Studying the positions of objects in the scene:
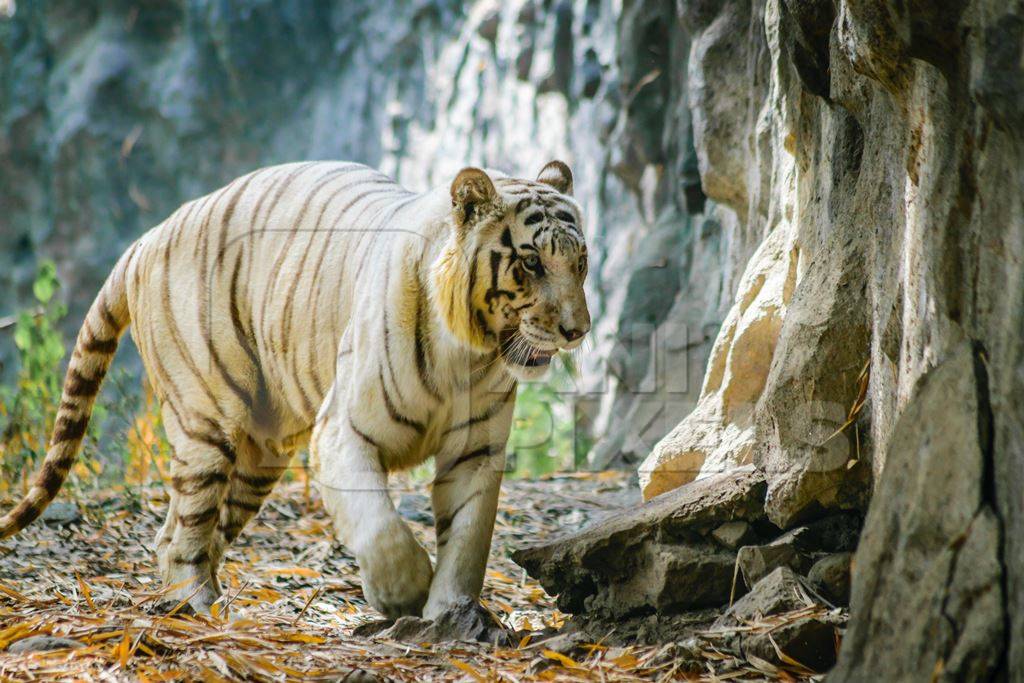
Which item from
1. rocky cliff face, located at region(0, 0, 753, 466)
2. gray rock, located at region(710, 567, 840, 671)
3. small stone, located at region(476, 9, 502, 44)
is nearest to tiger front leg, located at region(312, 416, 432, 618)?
gray rock, located at region(710, 567, 840, 671)

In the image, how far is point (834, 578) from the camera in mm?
2785

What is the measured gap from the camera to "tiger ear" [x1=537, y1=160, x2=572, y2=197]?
4012 mm

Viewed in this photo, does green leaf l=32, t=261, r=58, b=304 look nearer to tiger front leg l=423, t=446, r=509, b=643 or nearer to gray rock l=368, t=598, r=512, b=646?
tiger front leg l=423, t=446, r=509, b=643

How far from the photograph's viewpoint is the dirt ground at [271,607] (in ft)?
8.66

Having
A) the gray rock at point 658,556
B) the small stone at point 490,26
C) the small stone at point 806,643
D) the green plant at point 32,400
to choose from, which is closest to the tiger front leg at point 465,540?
the gray rock at point 658,556

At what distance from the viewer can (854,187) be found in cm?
320

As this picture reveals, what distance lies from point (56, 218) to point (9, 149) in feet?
3.11

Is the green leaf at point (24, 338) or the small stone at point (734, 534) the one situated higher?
the green leaf at point (24, 338)

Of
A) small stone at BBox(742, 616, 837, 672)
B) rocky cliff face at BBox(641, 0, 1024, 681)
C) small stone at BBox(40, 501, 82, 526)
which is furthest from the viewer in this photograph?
small stone at BBox(40, 501, 82, 526)

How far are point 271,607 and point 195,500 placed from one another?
56cm

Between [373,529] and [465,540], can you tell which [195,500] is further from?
[465,540]

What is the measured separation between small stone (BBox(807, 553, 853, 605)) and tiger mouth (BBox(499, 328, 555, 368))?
111 centimetres

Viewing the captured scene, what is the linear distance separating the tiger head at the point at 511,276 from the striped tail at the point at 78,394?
1.72 meters

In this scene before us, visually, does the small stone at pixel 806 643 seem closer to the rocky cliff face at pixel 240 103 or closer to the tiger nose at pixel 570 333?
the tiger nose at pixel 570 333
